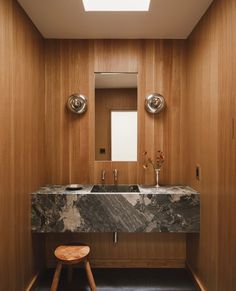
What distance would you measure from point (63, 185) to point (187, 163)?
4.49 ft

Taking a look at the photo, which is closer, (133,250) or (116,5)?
(116,5)

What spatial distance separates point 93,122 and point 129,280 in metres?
1.66

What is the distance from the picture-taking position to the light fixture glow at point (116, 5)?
2.11 metres

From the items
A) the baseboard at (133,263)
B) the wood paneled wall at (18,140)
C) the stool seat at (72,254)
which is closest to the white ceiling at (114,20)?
the wood paneled wall at (18,140)

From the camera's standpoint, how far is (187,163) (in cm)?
280

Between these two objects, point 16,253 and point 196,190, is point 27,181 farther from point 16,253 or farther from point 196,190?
point 196,190

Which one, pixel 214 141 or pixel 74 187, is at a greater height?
pixel 214 141

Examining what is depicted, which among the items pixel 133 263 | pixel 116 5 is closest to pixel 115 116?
pixel 116 5

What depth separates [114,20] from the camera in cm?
237

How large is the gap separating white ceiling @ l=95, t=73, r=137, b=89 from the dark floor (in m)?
1.97

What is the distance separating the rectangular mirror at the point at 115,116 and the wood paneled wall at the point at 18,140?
634 millimetres

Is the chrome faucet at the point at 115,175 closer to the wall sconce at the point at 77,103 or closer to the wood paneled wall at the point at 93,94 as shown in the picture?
the wood paneled wall at the point at 93,94

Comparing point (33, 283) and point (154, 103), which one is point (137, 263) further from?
point (154, 103)

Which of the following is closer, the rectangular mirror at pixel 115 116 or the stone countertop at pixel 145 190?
the stone countertop at pixel 145 190
